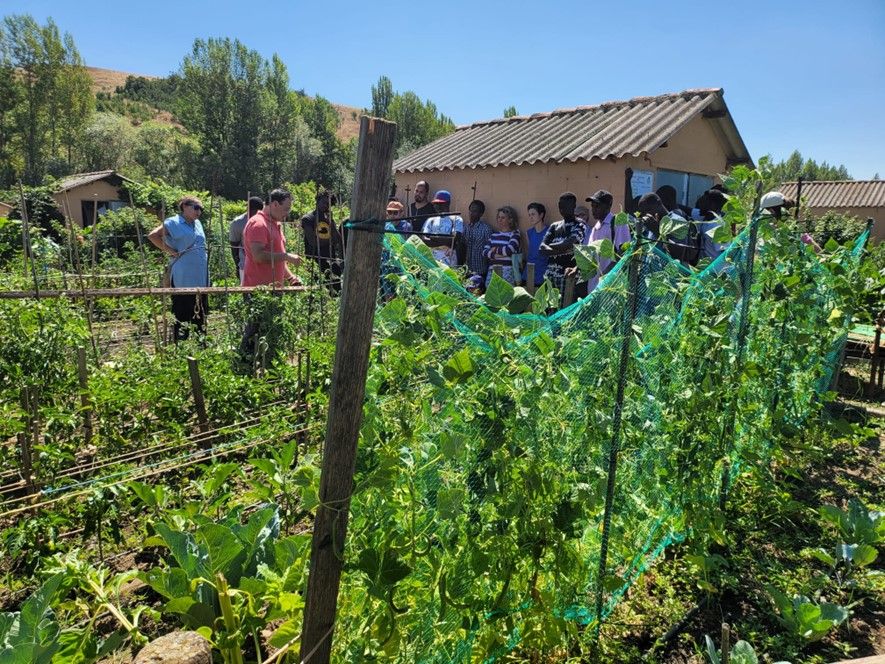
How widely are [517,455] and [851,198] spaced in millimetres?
37060

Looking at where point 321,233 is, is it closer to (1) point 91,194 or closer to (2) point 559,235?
(2) point 559,235

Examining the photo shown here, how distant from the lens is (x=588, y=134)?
873cm

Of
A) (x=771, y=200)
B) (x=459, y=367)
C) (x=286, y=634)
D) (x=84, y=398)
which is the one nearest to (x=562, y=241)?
(x=771, y=200)

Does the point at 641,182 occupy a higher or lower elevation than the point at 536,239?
higher

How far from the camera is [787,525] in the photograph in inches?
125

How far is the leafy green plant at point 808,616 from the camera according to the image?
6.70 feet

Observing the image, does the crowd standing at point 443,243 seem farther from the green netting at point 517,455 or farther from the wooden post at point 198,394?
the green netting at point 517,455

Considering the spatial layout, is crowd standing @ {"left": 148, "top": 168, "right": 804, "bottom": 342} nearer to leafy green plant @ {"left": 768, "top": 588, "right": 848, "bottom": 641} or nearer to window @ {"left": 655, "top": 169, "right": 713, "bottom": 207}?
window @ {"left": 655, "top": 169, "right": 713, "bottom": 207}

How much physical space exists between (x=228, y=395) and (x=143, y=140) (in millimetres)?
Result: 48302

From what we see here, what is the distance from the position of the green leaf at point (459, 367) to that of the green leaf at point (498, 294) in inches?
7.2

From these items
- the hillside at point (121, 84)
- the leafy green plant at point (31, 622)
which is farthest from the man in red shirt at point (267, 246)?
the hillside at point (121, 84)

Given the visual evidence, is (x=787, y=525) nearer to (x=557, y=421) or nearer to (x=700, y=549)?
(x=700, y=549)

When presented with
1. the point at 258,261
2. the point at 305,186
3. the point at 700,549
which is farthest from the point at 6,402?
the point at 305,186

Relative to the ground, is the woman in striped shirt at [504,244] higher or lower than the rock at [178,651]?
higher
